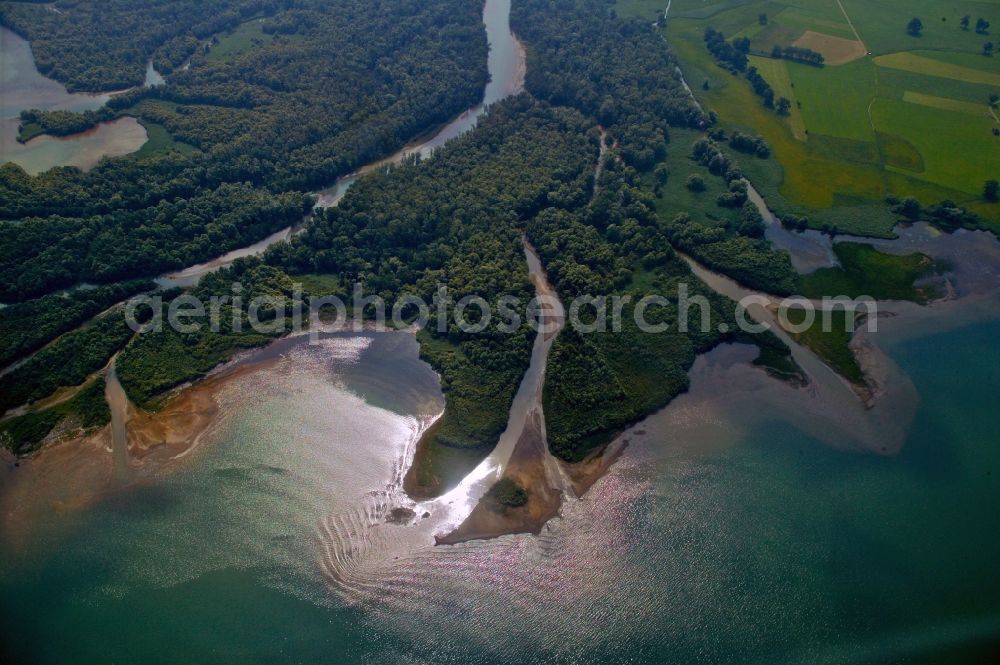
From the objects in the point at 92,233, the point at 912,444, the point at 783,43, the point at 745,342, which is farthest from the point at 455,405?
the point at 783,43

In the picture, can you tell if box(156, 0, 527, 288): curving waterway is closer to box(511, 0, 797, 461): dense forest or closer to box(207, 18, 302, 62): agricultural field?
box(511, 0, 797, 461): dense forest

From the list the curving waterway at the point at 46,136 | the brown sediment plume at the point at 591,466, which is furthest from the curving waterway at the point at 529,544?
the curving waterway at the point at 46,136

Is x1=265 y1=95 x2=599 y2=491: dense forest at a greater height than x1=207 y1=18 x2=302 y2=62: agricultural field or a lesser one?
lesser

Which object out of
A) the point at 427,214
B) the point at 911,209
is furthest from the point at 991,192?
the point at 427,214

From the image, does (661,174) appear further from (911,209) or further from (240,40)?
(240,40)

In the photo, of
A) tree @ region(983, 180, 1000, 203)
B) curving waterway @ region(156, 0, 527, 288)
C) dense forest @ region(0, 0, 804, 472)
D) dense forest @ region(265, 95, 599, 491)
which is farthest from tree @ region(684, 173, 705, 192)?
tree @ region(983, 180, 1000, 203)

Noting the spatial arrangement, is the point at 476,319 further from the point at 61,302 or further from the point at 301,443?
the point at 61,302

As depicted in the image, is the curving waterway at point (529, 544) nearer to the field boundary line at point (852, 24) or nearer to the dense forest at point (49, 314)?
the dense forest at point (49, 314)
